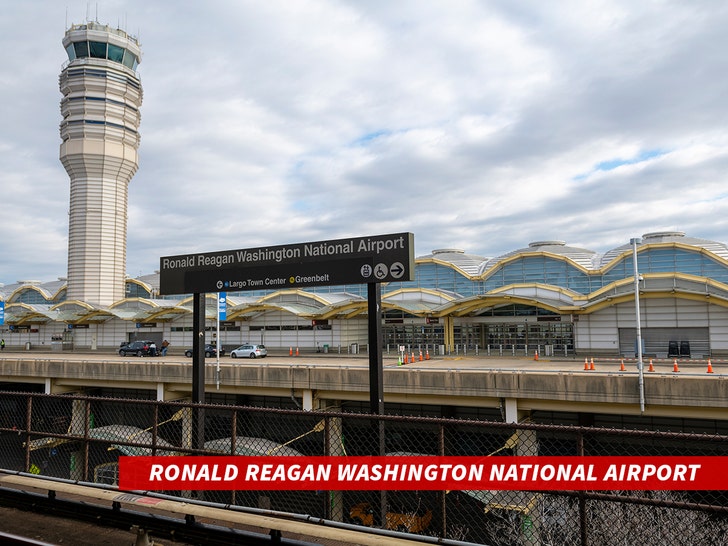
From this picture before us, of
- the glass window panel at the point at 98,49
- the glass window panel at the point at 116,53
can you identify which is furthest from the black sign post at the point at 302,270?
the glass window panel at the point at 116,53

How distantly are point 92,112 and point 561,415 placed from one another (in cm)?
7118

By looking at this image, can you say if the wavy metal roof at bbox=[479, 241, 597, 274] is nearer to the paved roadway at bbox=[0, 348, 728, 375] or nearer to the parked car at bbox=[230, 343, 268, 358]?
the paved roadway at bbox=[0, 348, 728, 375]

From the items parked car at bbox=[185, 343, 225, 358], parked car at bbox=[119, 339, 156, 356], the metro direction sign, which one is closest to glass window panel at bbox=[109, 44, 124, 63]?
parked car at bbox=[119, 339, 156, 356]

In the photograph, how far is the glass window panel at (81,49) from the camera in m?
73.7

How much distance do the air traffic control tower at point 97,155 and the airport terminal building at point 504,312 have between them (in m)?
7.14

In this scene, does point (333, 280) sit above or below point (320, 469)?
above

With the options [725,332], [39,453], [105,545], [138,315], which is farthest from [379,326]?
[138,315]

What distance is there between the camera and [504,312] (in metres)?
42.2

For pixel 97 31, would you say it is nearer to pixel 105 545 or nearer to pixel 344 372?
pixel 344 372

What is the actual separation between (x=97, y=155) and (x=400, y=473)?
245ft

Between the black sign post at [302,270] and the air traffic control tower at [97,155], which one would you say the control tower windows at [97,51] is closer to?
the air traffic control tower at [97,155]

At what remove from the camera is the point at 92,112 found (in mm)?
70938

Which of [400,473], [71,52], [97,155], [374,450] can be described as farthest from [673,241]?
[71,52]

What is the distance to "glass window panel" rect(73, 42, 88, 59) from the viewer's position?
73.7 m
